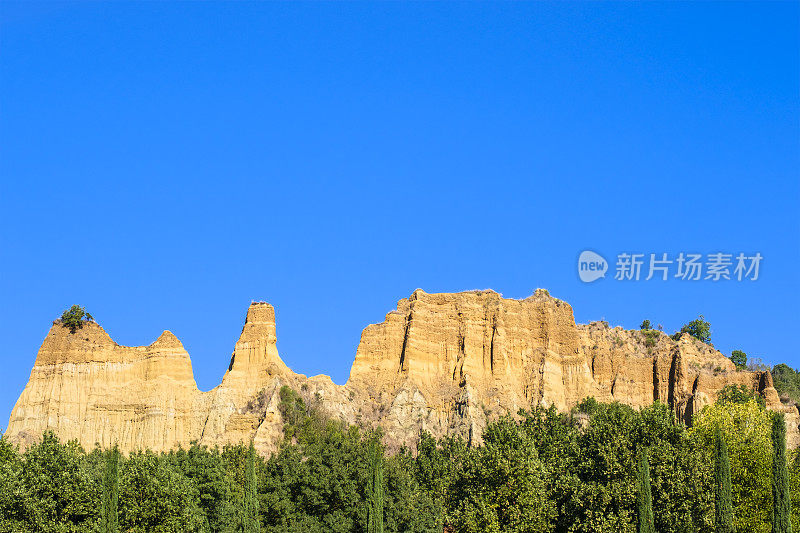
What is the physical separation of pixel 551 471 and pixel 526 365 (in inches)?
2757

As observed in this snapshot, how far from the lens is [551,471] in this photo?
70188 mm

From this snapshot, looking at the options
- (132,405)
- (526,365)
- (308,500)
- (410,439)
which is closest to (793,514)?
(308,500)

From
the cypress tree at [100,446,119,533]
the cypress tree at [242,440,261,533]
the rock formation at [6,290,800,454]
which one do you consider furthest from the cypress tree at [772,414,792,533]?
the rock formation at [6,290,800,454]

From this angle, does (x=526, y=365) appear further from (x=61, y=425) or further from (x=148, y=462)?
(x=148, y=462)

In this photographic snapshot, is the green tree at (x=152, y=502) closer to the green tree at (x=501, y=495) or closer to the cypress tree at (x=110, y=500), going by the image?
the cypress tree at (x=110, y=500)

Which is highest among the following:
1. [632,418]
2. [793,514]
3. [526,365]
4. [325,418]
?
[526,365]

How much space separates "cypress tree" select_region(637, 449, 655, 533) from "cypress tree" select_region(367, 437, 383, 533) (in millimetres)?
14030

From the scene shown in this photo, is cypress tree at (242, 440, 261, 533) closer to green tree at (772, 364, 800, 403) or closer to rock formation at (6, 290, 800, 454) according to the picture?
rock formation at (6, 290, 800, 454)

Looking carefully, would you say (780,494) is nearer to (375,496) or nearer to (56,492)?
(375,496)

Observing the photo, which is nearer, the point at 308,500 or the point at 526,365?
the point at 308,500

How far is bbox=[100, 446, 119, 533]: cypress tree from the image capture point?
60594mm

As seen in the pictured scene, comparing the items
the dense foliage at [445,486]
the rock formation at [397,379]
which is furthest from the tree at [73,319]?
the dense foliage at [445,486]

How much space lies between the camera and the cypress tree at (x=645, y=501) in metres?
63.9

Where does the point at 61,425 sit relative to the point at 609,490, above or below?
above
